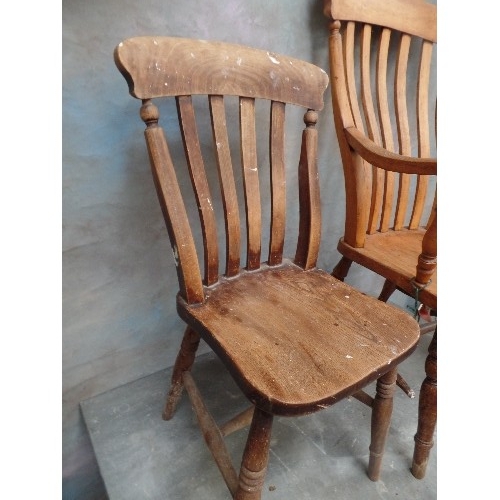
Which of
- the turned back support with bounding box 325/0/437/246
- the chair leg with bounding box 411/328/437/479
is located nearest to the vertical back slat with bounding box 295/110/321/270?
the turned back support with bounding box 325/0/437/246

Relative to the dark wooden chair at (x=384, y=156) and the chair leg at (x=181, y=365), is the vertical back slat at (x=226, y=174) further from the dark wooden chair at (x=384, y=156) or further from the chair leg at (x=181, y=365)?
the dark wooden chair at (x=384, y=156)

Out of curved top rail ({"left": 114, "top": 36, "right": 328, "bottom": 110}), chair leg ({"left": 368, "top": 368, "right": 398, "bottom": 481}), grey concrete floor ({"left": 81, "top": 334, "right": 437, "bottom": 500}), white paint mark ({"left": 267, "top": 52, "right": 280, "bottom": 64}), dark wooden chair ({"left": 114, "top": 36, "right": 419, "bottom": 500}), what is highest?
white paint mark ({"left": 267, "top": 52, "right": 280, "bottom": 64})

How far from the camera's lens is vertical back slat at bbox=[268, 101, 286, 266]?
0.85m

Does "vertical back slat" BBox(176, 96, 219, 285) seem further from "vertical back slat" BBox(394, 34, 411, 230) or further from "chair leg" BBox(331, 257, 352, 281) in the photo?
"vertical back slat" BBox(394, 34, 411, 230)

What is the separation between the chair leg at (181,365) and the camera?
0.90m

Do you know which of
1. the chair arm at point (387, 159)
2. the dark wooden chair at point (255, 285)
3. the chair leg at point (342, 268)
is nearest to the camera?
the dark wooden chair at point (255, 285)

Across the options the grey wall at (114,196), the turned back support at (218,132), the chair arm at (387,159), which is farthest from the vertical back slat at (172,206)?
the chair arm at (387,159)

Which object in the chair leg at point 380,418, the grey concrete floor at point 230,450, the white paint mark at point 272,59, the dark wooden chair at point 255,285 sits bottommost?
the grey concrete floor at point 230,450

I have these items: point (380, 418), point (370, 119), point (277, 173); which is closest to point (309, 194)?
point (277, 173)

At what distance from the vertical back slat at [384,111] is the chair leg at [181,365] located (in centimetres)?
63

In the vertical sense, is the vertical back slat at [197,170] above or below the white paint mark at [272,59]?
below

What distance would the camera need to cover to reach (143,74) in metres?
0.65

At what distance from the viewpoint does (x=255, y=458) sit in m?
0.63
